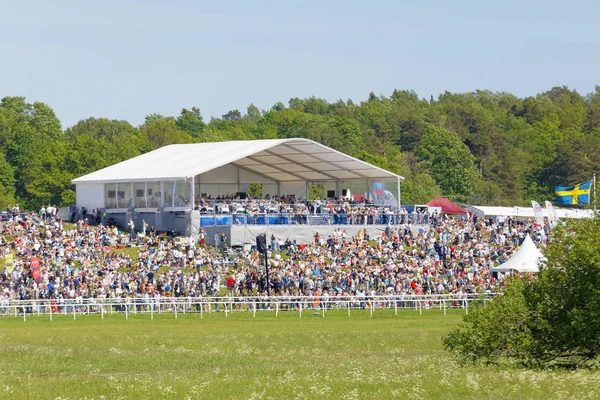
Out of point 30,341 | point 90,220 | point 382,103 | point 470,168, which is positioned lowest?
point 30,341

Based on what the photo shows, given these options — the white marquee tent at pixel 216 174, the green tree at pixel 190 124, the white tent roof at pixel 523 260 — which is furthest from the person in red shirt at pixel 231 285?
the green tree at pixel 190 124

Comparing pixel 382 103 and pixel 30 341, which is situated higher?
pixel 382 103

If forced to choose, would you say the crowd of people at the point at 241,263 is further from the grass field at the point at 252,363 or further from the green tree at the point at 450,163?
the green tree at the point at 450,163

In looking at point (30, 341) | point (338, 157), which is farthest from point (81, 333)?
point (338, 157)

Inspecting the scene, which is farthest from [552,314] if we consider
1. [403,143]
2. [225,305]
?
[403,143]

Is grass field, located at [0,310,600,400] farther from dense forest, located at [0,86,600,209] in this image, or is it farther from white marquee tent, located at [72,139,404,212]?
dense forest, located at [0,86,600,209]

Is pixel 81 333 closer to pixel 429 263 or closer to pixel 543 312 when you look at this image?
pixel 543 312

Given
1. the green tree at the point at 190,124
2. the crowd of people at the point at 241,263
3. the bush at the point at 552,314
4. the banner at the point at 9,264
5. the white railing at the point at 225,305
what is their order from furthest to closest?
the green tree at the point at 190,124 → the crowd of people at the point at 241,263 → the banner at the point at 9,264 → the white railing at the point at 225,305 → the bush at the point at 552,314

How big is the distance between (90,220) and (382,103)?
129642 millimetres

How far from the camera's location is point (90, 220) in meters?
72.8

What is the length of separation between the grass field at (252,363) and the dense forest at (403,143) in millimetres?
77148

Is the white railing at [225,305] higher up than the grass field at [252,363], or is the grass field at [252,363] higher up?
the white railing at [225,305]

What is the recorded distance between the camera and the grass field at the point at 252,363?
2303cm

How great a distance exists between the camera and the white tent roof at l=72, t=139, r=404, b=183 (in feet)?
237
